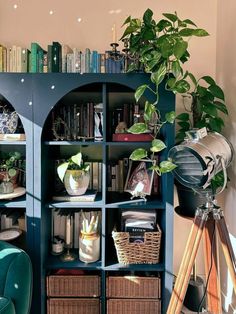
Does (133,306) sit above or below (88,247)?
below

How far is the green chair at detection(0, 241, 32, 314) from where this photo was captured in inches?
56.9

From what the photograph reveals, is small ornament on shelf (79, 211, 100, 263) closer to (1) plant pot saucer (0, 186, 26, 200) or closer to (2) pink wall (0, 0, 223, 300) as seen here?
(1) plant pot saucer (0, 186, 26, 200)

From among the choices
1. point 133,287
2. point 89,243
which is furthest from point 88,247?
point 133,287

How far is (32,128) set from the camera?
1.76 metres

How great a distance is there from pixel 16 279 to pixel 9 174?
0.67 m

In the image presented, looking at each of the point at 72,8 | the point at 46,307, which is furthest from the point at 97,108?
the point at 46,307

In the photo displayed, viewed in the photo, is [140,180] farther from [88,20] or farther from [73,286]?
[88,20]

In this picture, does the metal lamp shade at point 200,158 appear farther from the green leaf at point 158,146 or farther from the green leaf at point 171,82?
the green leaf at point 171,82

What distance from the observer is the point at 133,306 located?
1852 mm

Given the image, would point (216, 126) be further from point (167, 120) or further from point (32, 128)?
point (32, 128)

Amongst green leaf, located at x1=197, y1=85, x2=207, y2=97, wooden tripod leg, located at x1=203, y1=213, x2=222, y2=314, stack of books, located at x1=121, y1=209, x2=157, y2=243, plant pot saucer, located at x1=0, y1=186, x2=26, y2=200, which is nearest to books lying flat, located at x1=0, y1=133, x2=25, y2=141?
plant pot saucer, located at x1=0, y1=186, x2=26, y2=200

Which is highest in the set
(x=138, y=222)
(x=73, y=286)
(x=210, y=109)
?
(x=210, y=109)

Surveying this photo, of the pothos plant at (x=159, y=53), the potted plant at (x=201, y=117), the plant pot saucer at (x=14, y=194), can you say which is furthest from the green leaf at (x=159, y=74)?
the plant pot saucer at (x=14, y=194)

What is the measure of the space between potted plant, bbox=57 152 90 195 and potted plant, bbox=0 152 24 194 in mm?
313
